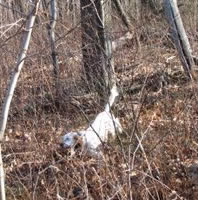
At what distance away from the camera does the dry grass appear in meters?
3.96

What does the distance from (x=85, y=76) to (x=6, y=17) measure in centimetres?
528

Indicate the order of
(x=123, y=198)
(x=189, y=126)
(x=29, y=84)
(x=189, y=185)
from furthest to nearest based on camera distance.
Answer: (x=29, y=84) → (x=189, y=126) → (x=189, y=185) → (x=123, y=198)

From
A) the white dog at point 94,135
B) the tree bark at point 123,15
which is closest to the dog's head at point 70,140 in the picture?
the white dog at point 94,135

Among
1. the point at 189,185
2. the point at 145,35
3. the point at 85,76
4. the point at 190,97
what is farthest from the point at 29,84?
the point at 189,185

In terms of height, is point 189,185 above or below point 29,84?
below

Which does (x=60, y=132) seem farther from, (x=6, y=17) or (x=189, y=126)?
(x=6, y=17)

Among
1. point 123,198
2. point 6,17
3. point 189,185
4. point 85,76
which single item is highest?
point 6,17

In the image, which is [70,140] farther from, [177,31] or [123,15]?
[123,15]

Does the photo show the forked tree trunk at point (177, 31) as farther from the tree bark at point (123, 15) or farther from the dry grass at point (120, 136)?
the tree bark at point (123, 15)

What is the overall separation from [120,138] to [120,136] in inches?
42.1

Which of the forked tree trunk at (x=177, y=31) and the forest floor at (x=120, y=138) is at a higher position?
the forked tree trunk at (x=177, y=31)

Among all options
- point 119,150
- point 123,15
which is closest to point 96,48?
point 119,150

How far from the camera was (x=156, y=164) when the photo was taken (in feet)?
14.4

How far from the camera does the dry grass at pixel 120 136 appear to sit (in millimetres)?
3965
